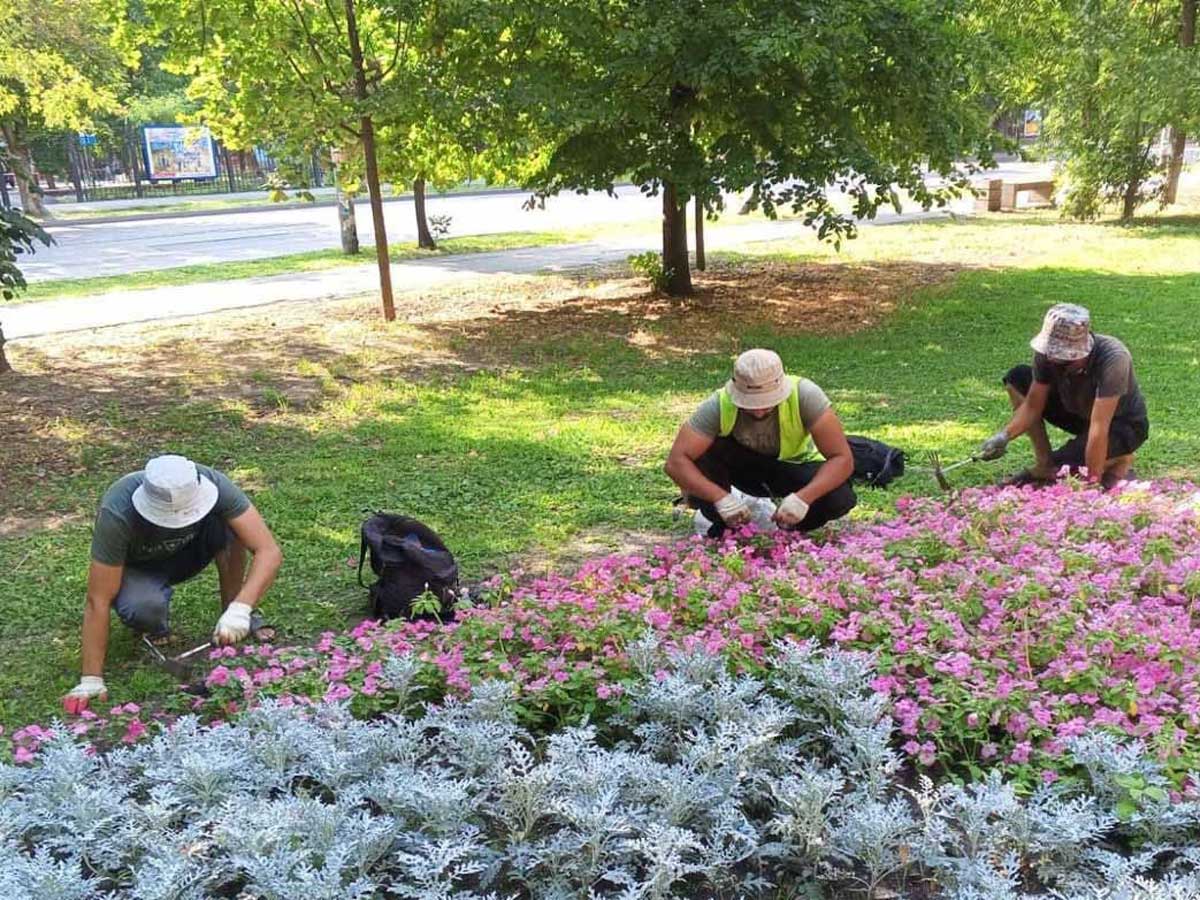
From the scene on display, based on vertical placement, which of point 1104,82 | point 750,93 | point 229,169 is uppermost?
point 1104,82

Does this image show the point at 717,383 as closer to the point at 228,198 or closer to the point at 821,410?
the point at 821,410

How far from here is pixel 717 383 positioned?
8.48 m

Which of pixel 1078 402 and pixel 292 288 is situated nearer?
pixel 1078 402

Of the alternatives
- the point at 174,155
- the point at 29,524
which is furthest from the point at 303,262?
the point at 174,155

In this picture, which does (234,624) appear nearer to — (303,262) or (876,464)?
(876,464)

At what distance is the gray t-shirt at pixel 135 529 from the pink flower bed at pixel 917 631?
0.51 metres

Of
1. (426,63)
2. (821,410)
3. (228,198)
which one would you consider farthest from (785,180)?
(228,198)

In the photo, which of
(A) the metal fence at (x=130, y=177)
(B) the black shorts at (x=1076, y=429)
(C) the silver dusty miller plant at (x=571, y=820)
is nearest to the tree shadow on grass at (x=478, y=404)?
(B) the black shorts at (x=1076, y=429)

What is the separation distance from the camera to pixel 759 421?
15.5ft

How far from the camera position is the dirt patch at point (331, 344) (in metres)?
7.43

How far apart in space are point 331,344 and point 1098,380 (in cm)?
698

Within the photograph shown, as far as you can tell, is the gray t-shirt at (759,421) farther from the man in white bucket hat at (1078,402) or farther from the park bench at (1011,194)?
the park bench at (1011,194)

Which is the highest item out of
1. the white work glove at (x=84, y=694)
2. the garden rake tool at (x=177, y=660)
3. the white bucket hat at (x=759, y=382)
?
the white bucket hat at (x=759, y=382)

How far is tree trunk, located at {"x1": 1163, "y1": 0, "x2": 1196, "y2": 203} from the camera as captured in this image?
54.9ft
